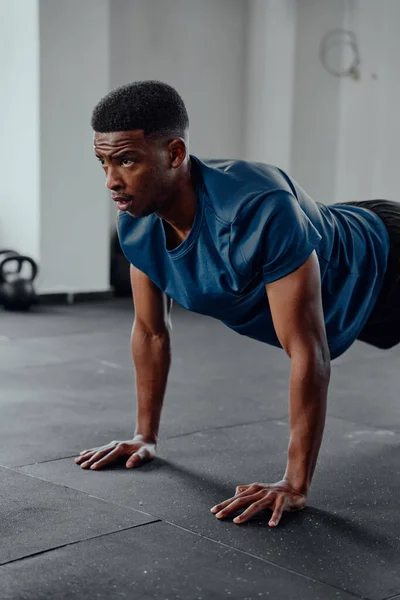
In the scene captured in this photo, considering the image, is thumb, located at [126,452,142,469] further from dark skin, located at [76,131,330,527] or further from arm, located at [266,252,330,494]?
arm, located at [266,252,330,494]

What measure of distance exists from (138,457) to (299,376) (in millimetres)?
645

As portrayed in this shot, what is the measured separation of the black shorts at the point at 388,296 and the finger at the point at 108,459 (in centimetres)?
85

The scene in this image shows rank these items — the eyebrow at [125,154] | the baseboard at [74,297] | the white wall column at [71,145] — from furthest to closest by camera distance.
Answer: the baseboard at [74,297] < the white wall column at [71,145] < the eyebrow at [125,154]

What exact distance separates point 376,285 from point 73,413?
4.03ft

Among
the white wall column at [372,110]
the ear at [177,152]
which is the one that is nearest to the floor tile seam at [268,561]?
the ear at [177,152]

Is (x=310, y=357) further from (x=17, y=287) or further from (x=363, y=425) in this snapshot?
(x=17, y=287)

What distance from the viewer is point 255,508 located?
1964 mm

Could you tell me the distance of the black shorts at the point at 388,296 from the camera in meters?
2.47

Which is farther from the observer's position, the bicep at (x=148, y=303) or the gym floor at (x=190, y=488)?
the bicep at (x=148, y=303)

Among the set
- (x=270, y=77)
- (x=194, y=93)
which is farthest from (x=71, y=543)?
(x=270, y=77)

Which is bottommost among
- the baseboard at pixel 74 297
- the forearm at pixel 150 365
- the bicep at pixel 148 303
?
the baseboard at pixel 74 297

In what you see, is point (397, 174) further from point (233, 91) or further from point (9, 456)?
point (9, 456)

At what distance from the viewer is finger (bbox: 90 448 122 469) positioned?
233cm

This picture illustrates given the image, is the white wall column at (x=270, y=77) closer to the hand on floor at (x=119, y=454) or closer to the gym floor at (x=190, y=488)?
the gym floor at (x=190, y=488)
